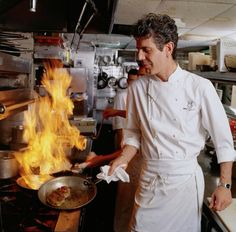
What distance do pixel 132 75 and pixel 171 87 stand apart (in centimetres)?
245

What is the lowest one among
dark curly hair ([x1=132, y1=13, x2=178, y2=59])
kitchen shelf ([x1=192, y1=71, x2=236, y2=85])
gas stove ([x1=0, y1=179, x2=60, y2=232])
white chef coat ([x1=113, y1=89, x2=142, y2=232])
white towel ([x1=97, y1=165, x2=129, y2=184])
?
white chef coat ([x1=113, y1=89, x2=142, y2=232])

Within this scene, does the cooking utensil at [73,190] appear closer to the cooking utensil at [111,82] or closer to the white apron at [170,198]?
the white apron at [170,198]

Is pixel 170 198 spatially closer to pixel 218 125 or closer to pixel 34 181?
pixel 218 125

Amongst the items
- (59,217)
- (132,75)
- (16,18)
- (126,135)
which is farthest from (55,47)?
(59,217)

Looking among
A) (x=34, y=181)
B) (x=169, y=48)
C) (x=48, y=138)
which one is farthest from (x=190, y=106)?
(x=48, y=138)

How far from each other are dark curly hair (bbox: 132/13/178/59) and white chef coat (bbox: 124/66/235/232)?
0.26 meters

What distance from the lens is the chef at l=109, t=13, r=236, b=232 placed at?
1.82 m

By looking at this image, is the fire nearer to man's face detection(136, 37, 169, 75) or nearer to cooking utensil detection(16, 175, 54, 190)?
cooking utensil detection(16, 175, 54, 190)

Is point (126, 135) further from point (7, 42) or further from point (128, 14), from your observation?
point (128, 14)

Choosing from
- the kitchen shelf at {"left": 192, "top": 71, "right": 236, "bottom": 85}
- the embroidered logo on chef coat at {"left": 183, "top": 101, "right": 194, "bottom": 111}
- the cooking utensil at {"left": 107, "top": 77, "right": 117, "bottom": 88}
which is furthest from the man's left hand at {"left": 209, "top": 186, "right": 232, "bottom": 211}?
the cooking utensil at {"left": 107, "top": 77, "right": 117, "bottom": 88}

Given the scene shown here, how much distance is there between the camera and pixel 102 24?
2.97m

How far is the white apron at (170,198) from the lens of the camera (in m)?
1.93

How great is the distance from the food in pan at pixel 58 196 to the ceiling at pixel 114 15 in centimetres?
151

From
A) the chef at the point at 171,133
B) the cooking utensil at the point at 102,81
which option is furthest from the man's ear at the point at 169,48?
the cooking utensil at the point at 102,81
